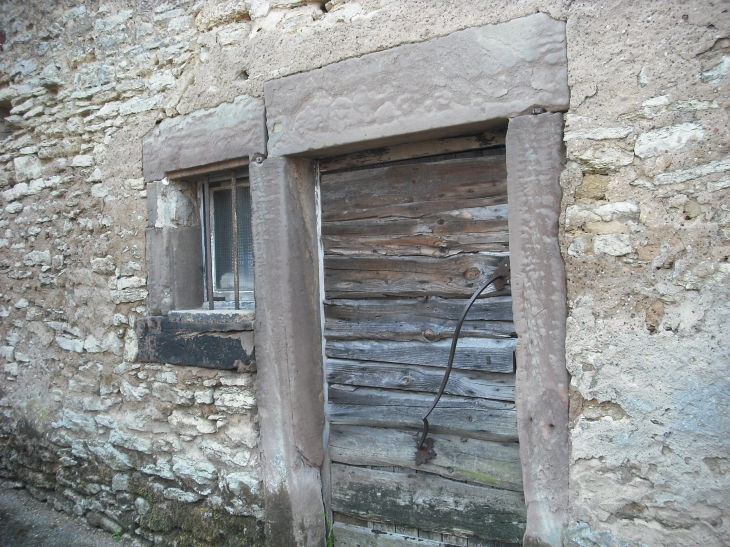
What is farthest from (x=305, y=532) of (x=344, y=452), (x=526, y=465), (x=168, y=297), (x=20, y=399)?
(x=20, y=399)

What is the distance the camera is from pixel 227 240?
3.01 metres

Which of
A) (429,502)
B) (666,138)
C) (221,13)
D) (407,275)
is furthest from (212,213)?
(666,138)

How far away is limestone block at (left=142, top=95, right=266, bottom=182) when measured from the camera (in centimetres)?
261

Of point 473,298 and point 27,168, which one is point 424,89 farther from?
point 27,168

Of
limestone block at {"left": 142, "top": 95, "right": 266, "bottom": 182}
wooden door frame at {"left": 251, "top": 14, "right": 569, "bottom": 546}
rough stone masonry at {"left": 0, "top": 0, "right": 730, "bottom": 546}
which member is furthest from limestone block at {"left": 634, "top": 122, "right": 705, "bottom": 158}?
limestone block at {"left": 142, "top": 95, "right": 266, "bottom": 182}

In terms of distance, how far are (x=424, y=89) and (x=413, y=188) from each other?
448 millimetres

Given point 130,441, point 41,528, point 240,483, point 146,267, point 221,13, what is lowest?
point 41,528

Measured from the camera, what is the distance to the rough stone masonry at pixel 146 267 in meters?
1.71

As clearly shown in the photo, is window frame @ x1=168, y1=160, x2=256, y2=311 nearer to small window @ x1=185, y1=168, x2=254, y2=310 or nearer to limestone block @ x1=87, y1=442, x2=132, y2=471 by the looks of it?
small window @ x1=185, y1=168, x2=254, y2=310

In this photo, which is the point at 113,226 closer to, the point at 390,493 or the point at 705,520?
the point at 390,493

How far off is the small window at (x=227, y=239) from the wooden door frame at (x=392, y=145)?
323 millimetres

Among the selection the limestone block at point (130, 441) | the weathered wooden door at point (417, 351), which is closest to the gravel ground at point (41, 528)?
the limestone block at point (130, 441)

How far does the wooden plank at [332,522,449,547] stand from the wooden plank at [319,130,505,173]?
1.76 meters

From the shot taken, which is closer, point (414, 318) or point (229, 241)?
point (414, 318)
